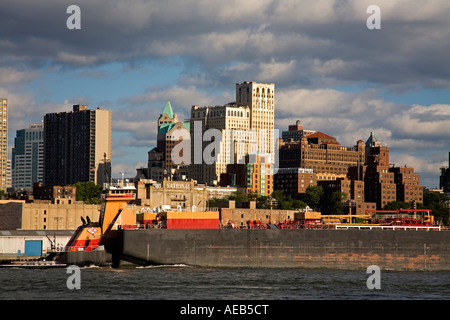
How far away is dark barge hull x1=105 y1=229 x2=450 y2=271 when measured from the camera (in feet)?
302

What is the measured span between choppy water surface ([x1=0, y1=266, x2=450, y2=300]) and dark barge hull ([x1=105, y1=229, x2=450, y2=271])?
79.7 inches

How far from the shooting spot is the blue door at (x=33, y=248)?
123750mm

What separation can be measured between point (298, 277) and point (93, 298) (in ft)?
81.3

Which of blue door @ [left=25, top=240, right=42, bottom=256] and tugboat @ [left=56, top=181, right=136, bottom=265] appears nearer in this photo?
tugboat @ [left=56, top=181, right=136, bottom=265]

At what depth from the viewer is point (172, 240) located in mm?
92375
